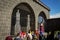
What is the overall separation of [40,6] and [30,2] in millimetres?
2213

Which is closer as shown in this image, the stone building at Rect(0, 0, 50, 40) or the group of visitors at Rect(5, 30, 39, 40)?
the stone building at Rect(0, 0, 50, 40)

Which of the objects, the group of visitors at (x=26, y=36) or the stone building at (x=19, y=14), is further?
the group of visitors at (x=26, y=36)

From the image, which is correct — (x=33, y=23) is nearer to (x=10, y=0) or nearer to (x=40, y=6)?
(x=40, y=6)

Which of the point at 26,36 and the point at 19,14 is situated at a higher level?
the point at 19,14

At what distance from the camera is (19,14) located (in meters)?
14.9

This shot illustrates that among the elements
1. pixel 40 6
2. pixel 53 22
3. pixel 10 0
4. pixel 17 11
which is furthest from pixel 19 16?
pixel 10 0

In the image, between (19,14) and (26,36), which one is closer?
(26,36)

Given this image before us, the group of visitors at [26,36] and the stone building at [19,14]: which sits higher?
the stone building at [19,14]

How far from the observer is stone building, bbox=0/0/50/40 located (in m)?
9.01

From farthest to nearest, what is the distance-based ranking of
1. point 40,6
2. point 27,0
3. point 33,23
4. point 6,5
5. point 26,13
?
point 26,13
point 40,6
point 33,23
point 27,0
point 6,5

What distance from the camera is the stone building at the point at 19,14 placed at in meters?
9.01

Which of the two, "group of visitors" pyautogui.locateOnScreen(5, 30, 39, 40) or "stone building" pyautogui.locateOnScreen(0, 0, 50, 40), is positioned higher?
"stone building" pyautogui.locateOnScreen(0, 0, 50, 40)

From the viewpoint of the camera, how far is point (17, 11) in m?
14.8

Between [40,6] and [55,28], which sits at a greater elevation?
[40,6]
